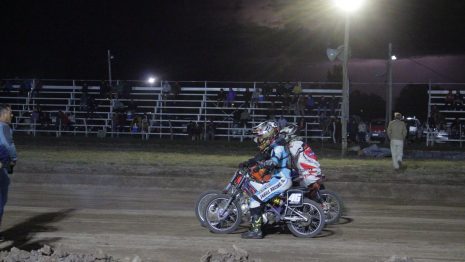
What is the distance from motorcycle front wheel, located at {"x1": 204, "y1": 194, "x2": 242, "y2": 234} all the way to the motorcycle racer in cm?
32

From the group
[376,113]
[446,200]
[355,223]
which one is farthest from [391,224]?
[376,113]

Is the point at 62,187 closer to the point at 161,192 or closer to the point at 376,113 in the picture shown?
the point at 161,192

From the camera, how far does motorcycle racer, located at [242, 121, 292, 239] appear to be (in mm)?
9586

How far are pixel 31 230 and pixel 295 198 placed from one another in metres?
4.20

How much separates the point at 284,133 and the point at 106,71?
56.5 metres

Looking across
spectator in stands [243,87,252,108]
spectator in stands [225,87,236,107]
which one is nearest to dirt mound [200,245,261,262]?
spectator in stands [243,87,252,108]

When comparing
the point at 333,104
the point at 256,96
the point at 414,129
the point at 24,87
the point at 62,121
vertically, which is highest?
the point at 24,87

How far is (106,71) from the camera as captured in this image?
64.6 m

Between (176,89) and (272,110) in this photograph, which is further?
(176,89)

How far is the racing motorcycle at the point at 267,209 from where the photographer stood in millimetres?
9719

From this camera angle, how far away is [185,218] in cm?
1140

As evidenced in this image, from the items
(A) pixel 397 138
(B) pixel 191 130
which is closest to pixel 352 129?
(B) pixel 191 130

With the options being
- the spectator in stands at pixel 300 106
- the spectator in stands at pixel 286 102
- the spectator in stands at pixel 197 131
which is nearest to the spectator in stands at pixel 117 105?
the spectator in stands at pixel 197 131

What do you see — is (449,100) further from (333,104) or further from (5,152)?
(5,152)
